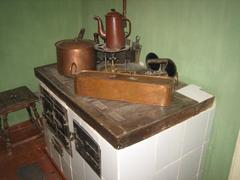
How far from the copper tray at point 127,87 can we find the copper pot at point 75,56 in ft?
0.72

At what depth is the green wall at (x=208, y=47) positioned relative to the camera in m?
1.37

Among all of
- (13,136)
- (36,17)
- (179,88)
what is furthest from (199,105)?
(13,136)

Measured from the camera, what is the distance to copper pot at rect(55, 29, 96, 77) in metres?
1.66

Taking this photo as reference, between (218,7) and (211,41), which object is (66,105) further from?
(218,7)

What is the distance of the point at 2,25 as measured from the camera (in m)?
2.21

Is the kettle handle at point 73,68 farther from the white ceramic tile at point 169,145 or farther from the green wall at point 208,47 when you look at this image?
the white ceramic tile at point 169,145

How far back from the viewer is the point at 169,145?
1398mm

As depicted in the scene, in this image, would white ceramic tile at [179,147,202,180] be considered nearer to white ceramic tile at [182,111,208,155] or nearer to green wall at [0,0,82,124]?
white ceramic tile at [182,111,208,155]

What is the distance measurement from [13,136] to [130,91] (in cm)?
185

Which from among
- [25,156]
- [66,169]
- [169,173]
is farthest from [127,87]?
[25,156]

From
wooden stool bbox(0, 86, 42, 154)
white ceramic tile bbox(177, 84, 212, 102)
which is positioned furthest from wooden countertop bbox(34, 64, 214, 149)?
wooden stool bbox(0, 86, 42, 154)

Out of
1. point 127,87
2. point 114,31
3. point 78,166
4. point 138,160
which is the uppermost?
point 114,31

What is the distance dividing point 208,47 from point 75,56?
883mm

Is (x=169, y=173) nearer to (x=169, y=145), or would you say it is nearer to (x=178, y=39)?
(x=169, y=145)
